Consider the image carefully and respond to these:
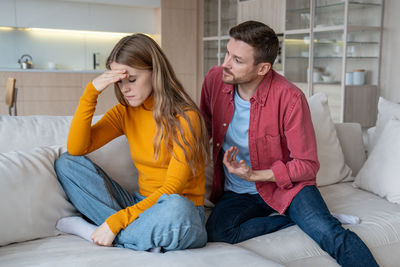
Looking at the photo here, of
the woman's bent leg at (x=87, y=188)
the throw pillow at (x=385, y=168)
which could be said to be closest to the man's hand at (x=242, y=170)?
the woman's bent leg at (x=87, y=188)

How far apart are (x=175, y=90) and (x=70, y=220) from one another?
0.64m

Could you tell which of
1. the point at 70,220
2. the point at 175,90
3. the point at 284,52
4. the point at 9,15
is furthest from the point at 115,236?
the point at 9,15

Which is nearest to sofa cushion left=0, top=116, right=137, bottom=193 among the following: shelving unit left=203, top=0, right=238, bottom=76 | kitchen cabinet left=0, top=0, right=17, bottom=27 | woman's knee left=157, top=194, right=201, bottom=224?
woman's knee left=157, top=194, right=201, bottom=224

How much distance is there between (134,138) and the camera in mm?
1723

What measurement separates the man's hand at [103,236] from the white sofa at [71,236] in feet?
0.07

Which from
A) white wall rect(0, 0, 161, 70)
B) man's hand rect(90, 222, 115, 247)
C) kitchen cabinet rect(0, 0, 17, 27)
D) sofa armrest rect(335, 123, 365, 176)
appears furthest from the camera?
white wall rect(0, 0, 161, 70)

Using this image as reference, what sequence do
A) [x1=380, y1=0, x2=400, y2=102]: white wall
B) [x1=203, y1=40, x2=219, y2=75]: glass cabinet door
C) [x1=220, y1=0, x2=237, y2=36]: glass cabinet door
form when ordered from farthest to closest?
[x1=203, y1=40, x2=219, y2=75]: glass cabinet door
[x1=220, y1=0, x2=237, y2=36]: glass cabinet door
[x1=380, y1=0, x2=400, y2=102]: white wall

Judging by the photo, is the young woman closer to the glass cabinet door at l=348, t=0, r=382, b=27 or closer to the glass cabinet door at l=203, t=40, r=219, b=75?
the glass cabinet door at l=348, t=0, r=382, b=27

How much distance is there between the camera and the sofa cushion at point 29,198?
151cm

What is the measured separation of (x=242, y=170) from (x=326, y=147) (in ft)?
2.64

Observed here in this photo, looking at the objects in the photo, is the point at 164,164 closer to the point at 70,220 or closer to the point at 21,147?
the point at 70,220

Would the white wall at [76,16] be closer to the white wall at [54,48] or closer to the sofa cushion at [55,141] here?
the white wall at [54,48]

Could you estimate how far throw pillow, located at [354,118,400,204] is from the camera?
2053mm

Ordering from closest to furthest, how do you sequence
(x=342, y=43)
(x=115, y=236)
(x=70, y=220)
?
(x=115, y=236) < (x=70, y=220) < (x=342, y=43)
